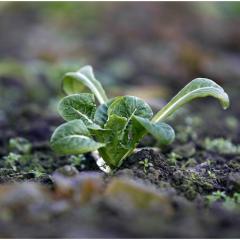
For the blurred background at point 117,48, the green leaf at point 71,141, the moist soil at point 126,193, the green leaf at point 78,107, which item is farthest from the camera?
the blurred background at point 117,48

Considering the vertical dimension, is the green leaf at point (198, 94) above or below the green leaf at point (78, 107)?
above

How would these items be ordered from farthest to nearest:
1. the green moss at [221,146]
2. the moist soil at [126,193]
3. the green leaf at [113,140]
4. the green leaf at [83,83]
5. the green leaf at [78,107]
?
the green moss at [221,146] < the green leaf at [83,83] < the green leaf at [78,107] < the green leaf at [113,140] < the moist soil at [126,193]

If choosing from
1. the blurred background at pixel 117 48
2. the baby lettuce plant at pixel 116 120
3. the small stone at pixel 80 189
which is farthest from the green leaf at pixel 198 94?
the blurred background at pixel 117 48

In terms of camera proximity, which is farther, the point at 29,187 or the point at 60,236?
the point at 29,187

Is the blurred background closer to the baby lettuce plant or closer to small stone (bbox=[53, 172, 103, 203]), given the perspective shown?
the baby lettuce plant

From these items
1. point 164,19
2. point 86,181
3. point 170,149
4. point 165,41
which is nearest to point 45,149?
point 170,149

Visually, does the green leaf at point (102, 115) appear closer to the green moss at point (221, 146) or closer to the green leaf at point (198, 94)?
the green leaf at point (198, 94)

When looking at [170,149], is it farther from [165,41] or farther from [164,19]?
[164,19]
